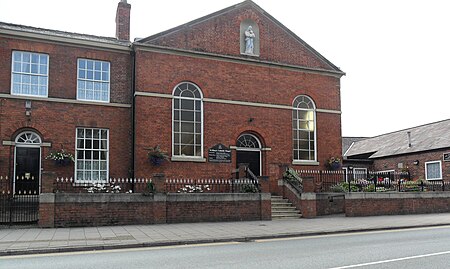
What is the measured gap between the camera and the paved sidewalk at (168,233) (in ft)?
37.7

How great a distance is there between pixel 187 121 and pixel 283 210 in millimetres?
6452

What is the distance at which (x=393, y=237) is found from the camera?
13.2 m

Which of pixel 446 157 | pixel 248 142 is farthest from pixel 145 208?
pixel 446 157

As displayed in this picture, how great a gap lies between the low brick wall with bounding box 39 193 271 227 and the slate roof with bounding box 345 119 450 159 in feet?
58.0

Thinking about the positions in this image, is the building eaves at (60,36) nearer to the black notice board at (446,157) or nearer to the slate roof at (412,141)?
the black notice board at (446,157)

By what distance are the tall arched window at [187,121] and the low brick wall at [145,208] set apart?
4815mm

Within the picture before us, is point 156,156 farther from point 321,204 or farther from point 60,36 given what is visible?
point 321,204

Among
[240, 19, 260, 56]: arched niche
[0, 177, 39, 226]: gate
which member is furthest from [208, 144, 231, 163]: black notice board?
[0, 177, 39, 226]: gate

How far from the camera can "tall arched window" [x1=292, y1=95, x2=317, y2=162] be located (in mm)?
24484

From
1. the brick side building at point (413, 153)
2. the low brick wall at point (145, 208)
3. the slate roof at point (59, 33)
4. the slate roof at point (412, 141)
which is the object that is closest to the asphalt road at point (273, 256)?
the low brick wall at point (145, 208)

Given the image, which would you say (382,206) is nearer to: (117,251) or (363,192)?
(363,192)

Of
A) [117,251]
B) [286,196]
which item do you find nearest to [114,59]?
[286,196]

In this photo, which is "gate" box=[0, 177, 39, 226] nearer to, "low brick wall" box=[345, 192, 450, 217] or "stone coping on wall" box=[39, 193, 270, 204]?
"stone coping on wall" box=[39, 193, 270, 204]

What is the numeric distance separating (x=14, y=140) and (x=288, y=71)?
14.3 m
